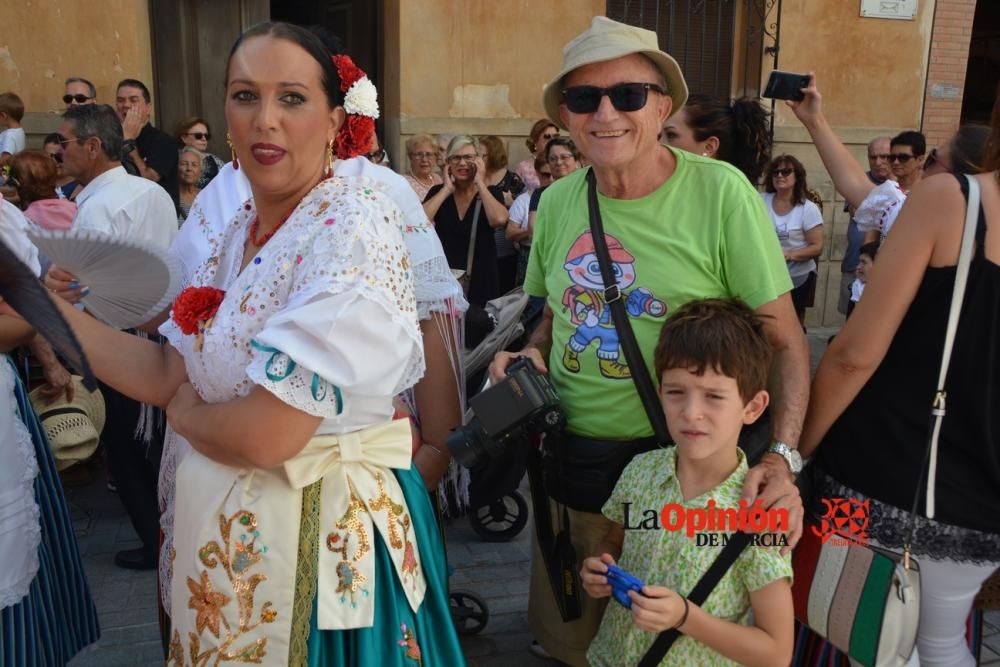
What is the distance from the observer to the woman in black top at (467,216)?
19.4ft

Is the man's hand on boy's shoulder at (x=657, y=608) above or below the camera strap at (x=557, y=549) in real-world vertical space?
above

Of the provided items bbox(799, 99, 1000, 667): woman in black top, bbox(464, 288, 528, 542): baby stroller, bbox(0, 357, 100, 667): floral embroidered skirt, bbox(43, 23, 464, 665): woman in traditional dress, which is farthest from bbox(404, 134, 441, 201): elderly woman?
bbox(799, 99, 1000, 667): woman in black top

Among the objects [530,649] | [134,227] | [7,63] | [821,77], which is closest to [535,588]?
[530,649]

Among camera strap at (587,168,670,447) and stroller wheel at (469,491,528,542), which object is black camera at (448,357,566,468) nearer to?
camera strap at (587,168,670,447)

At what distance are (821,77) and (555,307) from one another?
25.6 ft

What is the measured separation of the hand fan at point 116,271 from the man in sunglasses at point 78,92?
5155mm

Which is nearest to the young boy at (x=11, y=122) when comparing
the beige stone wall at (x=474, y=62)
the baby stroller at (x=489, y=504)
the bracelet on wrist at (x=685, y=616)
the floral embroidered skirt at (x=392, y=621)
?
the beige stone wall at (x=474, y=62)

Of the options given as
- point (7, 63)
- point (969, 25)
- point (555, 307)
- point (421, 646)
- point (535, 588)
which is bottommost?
point (535, 588)

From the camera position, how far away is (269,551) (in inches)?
64.5

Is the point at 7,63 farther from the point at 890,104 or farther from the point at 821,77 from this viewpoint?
the point at 890,104

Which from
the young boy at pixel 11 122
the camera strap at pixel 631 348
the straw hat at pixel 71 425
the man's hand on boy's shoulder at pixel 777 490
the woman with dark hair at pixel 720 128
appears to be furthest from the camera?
the young boy at pixel 11 122

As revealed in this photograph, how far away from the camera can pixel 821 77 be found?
8914 millimetres

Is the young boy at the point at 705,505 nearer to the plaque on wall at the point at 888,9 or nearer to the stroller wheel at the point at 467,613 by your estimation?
the stroller wheel at the point at 467,613

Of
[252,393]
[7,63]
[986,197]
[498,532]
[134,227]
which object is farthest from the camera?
[7,63]
